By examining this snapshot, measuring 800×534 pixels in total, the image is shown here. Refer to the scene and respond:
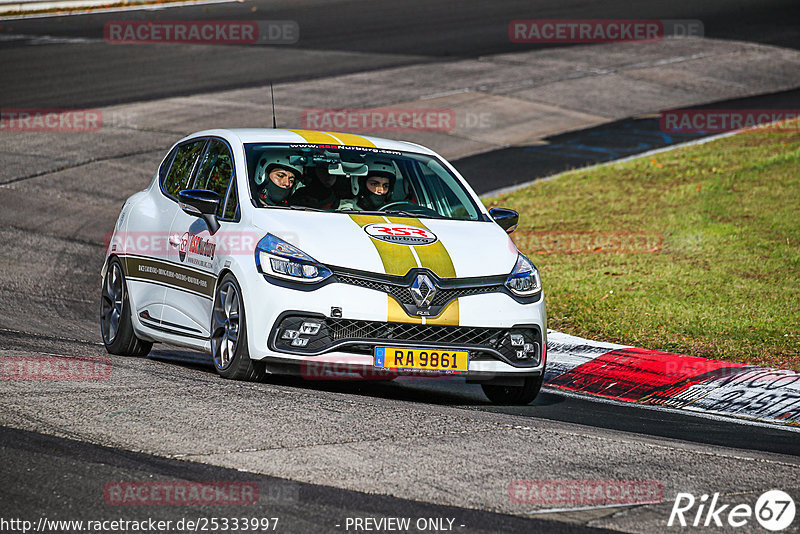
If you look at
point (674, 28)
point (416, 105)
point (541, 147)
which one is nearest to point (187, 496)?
point (541, 147)

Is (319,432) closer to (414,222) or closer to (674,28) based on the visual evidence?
(414,222)

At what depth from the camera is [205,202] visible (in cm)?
831

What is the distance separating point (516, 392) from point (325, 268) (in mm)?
1688

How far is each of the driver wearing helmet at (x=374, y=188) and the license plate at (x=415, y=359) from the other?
1431 millimetres

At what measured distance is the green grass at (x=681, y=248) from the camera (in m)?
10.5

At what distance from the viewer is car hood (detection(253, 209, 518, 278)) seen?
303 inches

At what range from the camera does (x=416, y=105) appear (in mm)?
24062

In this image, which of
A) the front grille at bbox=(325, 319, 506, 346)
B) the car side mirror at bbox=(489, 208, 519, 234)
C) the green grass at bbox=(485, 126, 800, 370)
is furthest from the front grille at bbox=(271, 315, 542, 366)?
the green grass at bbox=(485, 126, 800, 370)

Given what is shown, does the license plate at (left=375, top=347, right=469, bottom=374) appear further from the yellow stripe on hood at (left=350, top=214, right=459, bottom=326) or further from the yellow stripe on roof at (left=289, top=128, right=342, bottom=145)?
the yellow stripe on roof at (left=289, top=128, right=342, bottom=145)

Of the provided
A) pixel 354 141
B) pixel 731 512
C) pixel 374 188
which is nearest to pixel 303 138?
pixel 354 141

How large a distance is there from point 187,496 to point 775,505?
8.54 ft

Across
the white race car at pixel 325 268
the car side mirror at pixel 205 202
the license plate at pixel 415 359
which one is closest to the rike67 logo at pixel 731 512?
the license plate at pixel 415 359

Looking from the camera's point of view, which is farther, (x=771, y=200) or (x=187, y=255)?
(x=771, y=200)

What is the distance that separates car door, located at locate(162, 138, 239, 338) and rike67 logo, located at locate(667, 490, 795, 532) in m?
3.73
